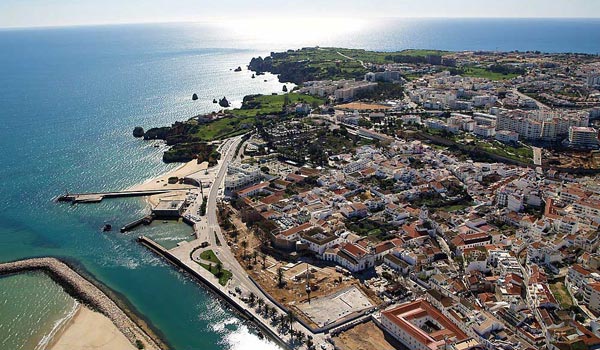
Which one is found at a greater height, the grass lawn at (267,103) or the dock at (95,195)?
the grass lawn at (267,103)

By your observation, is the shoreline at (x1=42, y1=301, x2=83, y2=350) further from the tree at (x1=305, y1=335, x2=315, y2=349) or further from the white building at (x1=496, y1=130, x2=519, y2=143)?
the white building at (x1=496, y1=130, x2=519, y2=143)

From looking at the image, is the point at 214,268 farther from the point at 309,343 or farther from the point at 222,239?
the point at 309,343

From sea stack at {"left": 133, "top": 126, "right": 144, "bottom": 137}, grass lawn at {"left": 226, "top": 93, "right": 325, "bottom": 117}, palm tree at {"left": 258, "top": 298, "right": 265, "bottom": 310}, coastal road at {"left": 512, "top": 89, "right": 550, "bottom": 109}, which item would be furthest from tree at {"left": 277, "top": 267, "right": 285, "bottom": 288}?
coastal road at {"left": 512, "top": 89, "right": 550, "bottom": 109}

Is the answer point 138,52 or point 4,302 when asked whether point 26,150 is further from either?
point 138,52

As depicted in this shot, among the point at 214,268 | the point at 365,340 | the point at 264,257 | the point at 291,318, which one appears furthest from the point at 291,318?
the point at 214,268

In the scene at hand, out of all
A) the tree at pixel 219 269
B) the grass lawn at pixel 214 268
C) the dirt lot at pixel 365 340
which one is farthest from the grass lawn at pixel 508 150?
the tree at pixel 219 269

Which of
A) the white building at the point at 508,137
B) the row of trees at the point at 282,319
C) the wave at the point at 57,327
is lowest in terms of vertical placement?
the wave at the point at 57,327

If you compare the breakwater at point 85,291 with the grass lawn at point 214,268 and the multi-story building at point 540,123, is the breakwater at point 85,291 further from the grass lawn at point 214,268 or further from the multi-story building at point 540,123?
the multi-story building at point 540,123
